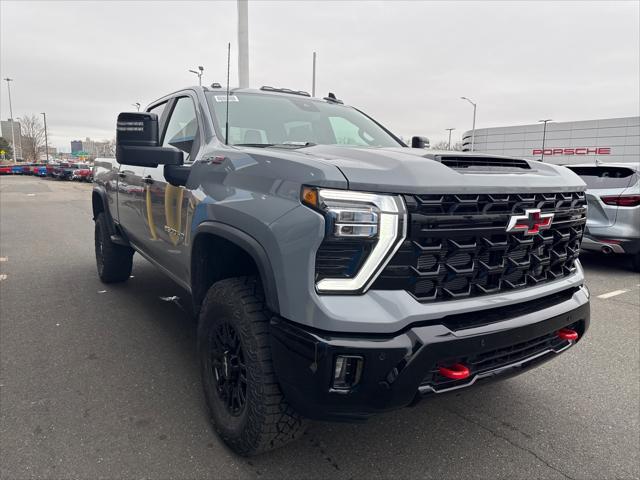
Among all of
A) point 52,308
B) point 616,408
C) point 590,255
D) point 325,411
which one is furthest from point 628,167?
point 52,308

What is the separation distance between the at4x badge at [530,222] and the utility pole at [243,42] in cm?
1010

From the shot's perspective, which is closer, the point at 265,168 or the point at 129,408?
the point at 265,168

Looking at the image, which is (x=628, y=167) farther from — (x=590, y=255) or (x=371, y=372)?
(x=371, y=372)

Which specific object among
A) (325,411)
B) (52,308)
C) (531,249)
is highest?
(531,249)

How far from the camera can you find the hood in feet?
6.02

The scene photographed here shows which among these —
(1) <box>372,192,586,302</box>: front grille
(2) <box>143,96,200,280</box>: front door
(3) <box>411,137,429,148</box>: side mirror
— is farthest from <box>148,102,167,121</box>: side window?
(1) <box>372,192,586,302</box>: front grille

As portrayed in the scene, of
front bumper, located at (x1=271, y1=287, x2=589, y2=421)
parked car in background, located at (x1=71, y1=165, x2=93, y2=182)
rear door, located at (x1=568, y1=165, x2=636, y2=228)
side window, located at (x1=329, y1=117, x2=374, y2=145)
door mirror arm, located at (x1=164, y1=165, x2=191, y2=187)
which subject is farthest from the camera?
parked car in background, located at (x1=71, y1=165, x2=93, y2=182)

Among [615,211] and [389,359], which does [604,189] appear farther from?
[389,359]

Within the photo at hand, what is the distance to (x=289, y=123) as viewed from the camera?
3281 millimetres

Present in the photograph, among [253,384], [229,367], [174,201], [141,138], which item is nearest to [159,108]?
[174,201]

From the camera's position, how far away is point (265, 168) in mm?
2166

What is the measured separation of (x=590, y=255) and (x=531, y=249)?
279 inches

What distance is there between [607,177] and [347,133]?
201 inches

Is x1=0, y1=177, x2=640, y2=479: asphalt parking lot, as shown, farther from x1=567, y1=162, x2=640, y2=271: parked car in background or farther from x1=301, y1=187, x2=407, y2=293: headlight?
x1=567, y1=162, x2=640, y2=271: parked car in background
